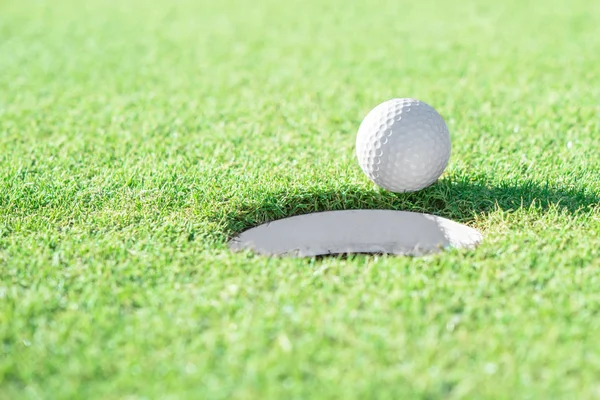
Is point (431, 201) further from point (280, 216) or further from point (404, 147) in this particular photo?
point (280, 216)

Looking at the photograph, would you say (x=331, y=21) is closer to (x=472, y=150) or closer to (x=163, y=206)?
(x=472, y=150)

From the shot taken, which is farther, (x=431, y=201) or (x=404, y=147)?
(x=431, y=201)

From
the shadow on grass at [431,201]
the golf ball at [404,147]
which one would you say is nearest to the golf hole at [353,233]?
the shadow on grass at [431,201]

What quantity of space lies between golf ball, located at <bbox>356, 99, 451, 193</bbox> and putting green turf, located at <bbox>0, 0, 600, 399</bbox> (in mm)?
150

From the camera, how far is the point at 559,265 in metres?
2.73

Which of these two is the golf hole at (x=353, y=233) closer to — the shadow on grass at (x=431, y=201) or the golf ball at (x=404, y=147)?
the shadow on grass at (x=431, y=201)

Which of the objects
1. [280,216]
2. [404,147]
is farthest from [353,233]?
[404,147]

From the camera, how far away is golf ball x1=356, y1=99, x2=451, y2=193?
335cm

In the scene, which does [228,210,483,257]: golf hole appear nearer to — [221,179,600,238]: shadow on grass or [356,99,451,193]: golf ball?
[221,179,600,238]: shadow on grass

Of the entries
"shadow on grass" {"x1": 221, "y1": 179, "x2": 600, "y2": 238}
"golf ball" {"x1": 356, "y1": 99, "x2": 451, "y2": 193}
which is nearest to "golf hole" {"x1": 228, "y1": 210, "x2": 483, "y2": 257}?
"shadow on grass" {"x1": 221, "y1": 179, "x2": 600, "y2": 238}

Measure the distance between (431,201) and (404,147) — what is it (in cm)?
34

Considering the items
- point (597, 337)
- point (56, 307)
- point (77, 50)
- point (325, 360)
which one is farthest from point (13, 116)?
point (597, 337)

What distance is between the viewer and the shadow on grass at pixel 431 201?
331 cm

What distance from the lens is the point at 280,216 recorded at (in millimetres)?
3412
